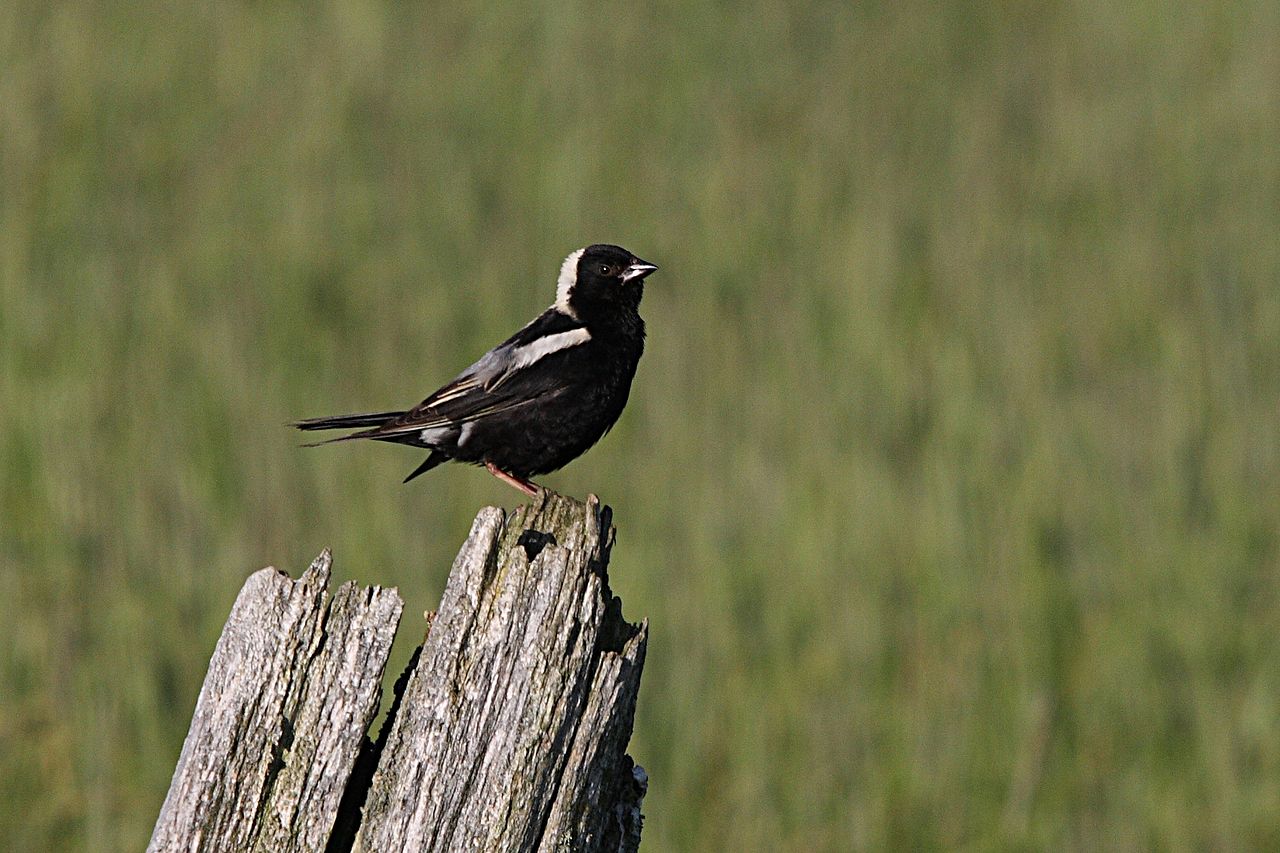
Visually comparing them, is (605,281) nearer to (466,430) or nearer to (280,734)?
(466,430)

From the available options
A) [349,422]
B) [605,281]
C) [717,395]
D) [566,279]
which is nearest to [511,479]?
[349,422]

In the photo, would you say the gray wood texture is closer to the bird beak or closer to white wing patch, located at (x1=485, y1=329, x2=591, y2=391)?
white wing patch, located at (x1=485, y1=329, x2=591, y2=391)

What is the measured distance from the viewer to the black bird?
3965 mm

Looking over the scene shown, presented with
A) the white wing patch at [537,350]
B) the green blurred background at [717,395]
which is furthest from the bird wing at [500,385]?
the green blurred background at [717,395]

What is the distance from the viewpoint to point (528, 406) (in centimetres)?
397

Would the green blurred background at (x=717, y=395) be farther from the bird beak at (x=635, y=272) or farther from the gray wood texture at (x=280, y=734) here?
the gray wood texture at (x=280, y=734)

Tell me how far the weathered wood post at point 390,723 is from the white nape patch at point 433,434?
1801 mm

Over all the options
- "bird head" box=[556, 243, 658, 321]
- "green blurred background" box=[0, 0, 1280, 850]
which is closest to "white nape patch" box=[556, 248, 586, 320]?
"bird head" box=[556, 243, 658, 321]

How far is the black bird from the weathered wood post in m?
1.70

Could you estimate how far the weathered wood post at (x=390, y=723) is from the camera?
6.97 ft

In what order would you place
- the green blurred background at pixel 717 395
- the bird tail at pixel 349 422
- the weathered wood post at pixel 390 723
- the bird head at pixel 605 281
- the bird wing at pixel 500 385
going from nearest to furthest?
the weathered wood post at pixel 390 723 < the bird tail at pixel 349 422 < the bird wing at pixel 500 385 < the bird head at pixel 605 281 < the green blurred background at pixel 717 395

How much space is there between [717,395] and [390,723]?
3.89 meters

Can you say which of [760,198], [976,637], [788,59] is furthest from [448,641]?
[788,59]

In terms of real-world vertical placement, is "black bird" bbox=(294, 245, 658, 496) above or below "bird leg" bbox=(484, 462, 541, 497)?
above
